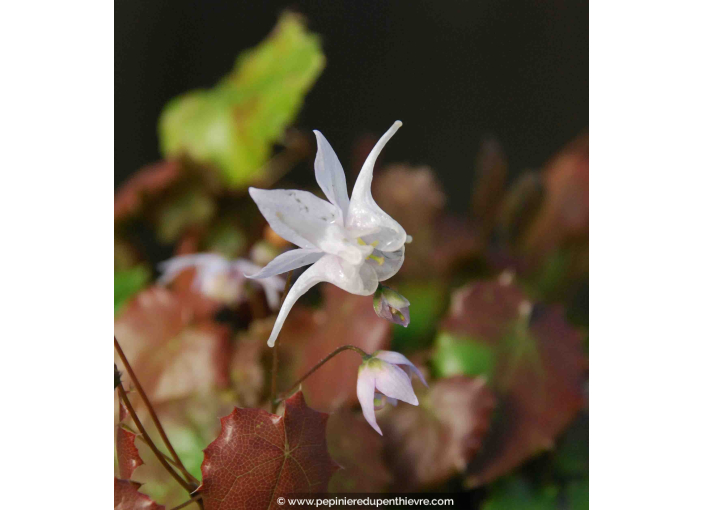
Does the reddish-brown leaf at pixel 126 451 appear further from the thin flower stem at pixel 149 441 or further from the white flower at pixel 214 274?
the white flower at pixel 214 274

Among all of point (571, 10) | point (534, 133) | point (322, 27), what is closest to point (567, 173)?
point (534, 133)

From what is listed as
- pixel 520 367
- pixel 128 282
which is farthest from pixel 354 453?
pixel 128 282

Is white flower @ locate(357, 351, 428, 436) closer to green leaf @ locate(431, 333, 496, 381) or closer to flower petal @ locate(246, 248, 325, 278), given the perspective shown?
flower petal @ locate(246, 248, 325, 278)

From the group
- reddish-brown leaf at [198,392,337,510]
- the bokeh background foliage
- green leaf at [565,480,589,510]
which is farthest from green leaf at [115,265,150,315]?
green leaf at [565,480,589,510]

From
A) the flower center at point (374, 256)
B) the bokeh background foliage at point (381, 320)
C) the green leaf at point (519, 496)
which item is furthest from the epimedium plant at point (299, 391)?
the green leaf at point (519, 496)

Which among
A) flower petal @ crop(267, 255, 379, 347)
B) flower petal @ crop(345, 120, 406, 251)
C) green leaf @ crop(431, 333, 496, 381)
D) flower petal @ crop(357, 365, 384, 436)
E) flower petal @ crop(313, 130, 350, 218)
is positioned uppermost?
flower petal @ crop(313, 130, 350, 218)
